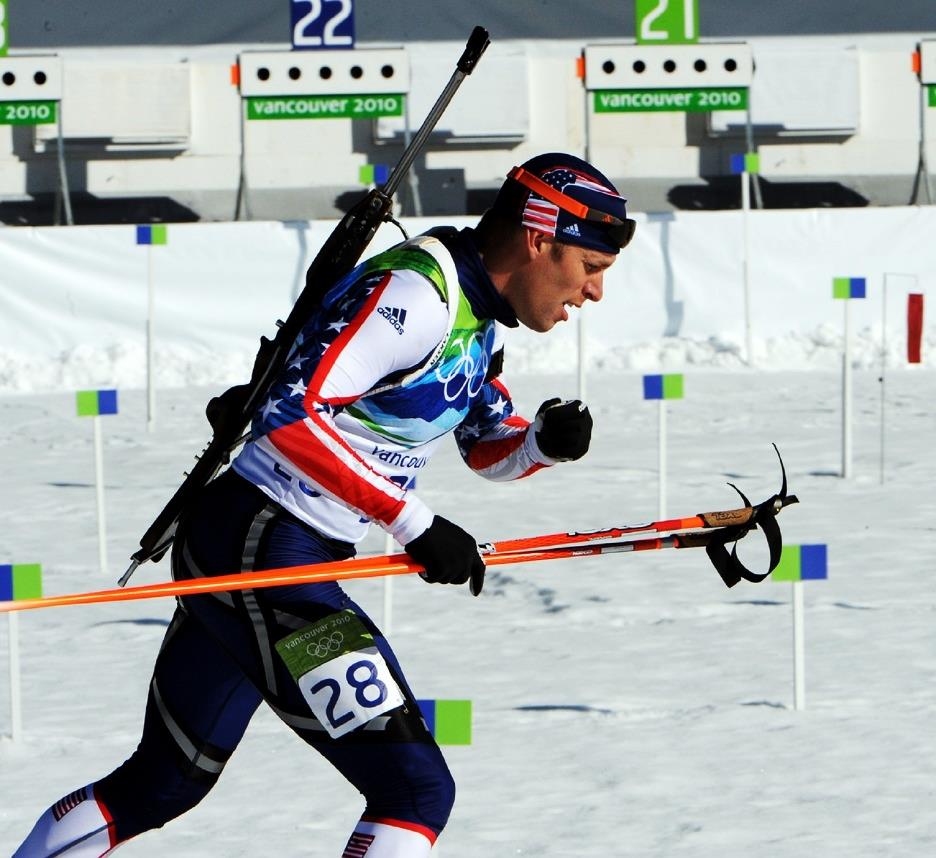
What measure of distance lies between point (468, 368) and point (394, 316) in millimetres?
239

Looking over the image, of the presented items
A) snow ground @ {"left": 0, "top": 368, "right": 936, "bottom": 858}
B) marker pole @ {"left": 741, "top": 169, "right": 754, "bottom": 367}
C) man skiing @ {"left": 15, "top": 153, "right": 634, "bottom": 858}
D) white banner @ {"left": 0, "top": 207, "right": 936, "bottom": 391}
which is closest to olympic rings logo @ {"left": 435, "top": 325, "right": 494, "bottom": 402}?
man skiing @ {"left": 15, "top": 153, "right": 634, "bottom": 858}

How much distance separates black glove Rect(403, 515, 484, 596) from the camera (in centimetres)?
297

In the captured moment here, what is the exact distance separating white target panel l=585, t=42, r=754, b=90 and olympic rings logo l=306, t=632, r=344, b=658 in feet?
37.9

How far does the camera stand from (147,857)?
4.24m

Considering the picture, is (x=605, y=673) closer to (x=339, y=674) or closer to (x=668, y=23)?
(x=339, y=674)

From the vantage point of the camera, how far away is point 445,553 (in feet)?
9.74

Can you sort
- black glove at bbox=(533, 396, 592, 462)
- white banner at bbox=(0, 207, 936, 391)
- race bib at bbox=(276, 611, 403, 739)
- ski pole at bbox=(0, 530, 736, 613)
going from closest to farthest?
race bib at bbox=(276, 611, 403, 739), ski pole at bbox=(0, 530, 736, 613), black glove at bbox=(533, 396, 592, 462), white banner at bbox=(0, 207, 936, 391)

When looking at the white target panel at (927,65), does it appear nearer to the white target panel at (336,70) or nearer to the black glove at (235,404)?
the white target panel at (336,70)

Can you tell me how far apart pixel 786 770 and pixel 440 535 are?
2.15 m

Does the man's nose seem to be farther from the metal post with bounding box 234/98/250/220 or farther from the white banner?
the metal post with bounding box 234/98/250/220

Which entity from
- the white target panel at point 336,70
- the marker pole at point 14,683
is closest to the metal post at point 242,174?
the white target panel at point 336,70

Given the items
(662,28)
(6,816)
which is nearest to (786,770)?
(6,816)

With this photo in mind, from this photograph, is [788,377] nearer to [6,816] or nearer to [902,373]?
[902,373]

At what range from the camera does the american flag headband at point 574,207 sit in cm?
317
